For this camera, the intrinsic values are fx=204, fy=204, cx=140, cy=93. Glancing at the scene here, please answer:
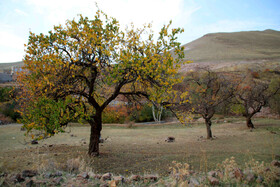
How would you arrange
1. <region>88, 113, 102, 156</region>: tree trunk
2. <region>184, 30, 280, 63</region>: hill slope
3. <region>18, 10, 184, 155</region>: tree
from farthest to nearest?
<region>184, 30, 280, 63</region>: hill slope → <region>88, 113, 102, 156</region>: tree trunk → <region>18, 10, 184, 155</region>: tree

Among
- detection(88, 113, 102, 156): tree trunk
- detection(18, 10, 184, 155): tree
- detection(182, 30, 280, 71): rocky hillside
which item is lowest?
detection(88, 113, 102, 156): tree trunk

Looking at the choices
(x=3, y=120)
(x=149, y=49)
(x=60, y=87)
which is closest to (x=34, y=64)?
(x=60, y=87)

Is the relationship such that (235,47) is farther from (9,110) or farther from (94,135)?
(94,135)

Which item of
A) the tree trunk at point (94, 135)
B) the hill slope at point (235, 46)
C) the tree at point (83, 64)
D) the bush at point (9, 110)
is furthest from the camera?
the hill slope at point (235, 46)

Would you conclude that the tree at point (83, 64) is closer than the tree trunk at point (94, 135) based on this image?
Yes

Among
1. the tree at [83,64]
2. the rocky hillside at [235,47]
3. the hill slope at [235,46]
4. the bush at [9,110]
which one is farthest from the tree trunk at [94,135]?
the hill slope at [235,46]

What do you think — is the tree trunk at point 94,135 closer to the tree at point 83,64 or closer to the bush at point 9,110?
the tree at point 83,64

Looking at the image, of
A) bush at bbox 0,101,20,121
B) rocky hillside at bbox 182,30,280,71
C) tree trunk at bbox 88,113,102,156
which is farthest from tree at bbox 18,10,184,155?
rocky hillside at bbox 182,30,280,71

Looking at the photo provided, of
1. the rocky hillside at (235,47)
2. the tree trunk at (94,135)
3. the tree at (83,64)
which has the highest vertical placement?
the rocky hillside at (235,47)

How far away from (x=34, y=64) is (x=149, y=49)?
171 inches

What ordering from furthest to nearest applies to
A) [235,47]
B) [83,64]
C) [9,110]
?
[235,47] < [9,110] < [83,64]

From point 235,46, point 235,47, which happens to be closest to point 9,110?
point 235,47

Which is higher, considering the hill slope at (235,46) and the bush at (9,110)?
the hill slope at (235,46)

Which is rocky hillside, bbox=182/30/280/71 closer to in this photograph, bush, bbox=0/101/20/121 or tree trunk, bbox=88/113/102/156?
bush, bbox=0/101/20/121
